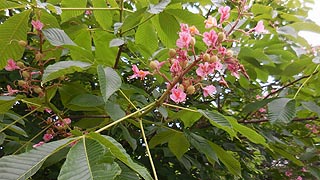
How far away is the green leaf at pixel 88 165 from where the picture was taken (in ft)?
1.97

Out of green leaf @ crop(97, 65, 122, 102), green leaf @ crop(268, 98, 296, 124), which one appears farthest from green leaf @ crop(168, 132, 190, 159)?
green leaf @ crop(97, 65, 122, 102)

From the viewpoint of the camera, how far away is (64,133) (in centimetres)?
115

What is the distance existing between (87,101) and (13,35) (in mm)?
255

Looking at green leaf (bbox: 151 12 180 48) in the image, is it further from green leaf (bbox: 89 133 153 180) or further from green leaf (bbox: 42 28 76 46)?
green leaf (bbox: 89 133 153 180)

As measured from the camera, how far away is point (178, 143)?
1254 mm

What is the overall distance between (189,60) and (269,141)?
27.1 inches

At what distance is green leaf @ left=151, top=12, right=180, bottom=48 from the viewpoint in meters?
1.14

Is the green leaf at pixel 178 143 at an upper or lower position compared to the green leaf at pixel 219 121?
lower

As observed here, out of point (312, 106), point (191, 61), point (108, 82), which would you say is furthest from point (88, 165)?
point (312, 106)

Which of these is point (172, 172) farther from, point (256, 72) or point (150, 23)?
point (150, 23)

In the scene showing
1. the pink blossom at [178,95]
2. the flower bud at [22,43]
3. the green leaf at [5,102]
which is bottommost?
the green leaf at [5,102]

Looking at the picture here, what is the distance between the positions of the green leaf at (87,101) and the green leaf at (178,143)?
0.27 m

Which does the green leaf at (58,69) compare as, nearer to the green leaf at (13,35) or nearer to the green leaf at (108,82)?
the green leaf at (108,82)

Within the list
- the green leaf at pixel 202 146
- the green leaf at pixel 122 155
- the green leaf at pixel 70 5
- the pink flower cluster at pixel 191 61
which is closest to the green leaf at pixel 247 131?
the pink flower cluster at pixel 191 61
